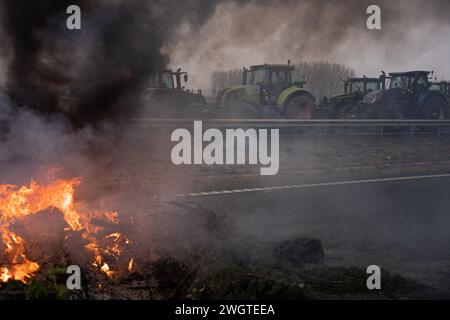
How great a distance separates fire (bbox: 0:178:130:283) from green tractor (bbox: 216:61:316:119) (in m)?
14.1

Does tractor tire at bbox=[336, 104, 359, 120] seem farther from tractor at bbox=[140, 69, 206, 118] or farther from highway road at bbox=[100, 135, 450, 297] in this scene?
highway road at bbox=[100, 135, 450, 297]

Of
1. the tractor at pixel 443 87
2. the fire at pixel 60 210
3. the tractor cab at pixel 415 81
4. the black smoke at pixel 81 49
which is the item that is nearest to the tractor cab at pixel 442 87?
the tractor at pixel 443 87

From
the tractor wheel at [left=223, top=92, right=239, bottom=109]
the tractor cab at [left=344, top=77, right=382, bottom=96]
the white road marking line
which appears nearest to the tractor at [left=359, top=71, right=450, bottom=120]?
the tractor cab at [left=344, top=77, right=382, bottom=96]

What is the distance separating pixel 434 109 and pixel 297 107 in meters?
6.35

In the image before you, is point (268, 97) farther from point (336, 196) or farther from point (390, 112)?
point (336, 196)

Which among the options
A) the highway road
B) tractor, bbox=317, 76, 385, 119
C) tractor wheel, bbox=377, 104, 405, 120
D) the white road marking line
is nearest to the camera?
the highway road

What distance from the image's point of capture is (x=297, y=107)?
1958cm

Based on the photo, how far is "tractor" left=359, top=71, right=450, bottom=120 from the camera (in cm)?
2047

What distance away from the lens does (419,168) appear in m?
12.6

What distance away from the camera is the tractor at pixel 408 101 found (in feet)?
67.2

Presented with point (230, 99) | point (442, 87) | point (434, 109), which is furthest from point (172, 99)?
point (442, 87)

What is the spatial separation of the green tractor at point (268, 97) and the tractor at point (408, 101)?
2.80 m

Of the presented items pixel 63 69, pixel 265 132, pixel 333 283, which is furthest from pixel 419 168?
pixel 63 69
